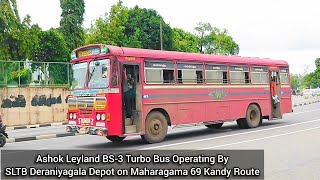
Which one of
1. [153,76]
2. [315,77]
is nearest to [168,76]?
[153,76]

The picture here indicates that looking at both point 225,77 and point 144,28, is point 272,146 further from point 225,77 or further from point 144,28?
point 144,28

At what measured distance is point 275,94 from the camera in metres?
17.8

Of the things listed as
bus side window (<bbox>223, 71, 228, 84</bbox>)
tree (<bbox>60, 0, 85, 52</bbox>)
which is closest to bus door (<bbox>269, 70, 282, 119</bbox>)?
bus side window (<bbox>223, 71, 228, 84</bbox>)

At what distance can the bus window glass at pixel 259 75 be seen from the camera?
16594mm

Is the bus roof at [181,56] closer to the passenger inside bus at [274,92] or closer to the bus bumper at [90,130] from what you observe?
the passenger inside bus at [274,92]

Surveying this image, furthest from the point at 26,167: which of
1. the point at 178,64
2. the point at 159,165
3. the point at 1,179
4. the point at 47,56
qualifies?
the point at 47,56

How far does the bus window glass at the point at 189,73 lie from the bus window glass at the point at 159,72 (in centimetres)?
42

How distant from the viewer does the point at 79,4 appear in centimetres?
5294

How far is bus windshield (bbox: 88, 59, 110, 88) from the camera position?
450 inches

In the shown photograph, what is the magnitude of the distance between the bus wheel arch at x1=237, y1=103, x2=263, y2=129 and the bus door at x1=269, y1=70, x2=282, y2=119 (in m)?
1.16

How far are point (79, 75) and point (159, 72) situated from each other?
2.50 m

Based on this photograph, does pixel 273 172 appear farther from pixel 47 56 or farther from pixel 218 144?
pixel 47 56

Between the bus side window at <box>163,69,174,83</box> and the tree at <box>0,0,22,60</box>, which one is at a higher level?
the tree at <box>0,0,22,60</box>

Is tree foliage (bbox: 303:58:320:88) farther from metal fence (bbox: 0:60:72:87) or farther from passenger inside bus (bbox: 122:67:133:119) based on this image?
passenger inside bus (bbox: 122:67:133:119)
